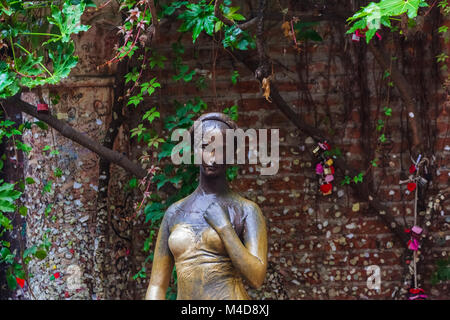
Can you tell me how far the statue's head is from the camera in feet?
8.25

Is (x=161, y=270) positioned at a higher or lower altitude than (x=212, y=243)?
lower

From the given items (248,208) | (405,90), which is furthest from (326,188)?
(248,208)

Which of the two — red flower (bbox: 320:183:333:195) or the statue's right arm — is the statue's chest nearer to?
the statue's right arm

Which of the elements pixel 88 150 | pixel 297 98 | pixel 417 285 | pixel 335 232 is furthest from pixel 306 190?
pixel 88 150

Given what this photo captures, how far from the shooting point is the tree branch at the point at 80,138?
352cm

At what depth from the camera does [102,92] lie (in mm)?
3836

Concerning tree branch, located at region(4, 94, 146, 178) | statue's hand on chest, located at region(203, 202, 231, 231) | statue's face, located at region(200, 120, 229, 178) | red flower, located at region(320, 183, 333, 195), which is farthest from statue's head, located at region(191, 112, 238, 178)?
red flower, located at region(320, 183, 333, 195)

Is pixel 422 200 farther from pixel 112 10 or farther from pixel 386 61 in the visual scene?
pixel 112 10

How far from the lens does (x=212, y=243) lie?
246cm

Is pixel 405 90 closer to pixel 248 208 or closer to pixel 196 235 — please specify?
pixel 248 208

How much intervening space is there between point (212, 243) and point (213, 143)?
16.3 inches

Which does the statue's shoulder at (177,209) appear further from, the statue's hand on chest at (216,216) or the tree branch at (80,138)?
the tree branch at (80,138)

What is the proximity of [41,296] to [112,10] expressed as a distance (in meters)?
1.85

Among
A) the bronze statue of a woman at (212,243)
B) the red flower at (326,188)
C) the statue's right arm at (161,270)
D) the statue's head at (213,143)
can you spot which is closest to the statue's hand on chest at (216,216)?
the bronze statue of a woman at (212,243)
